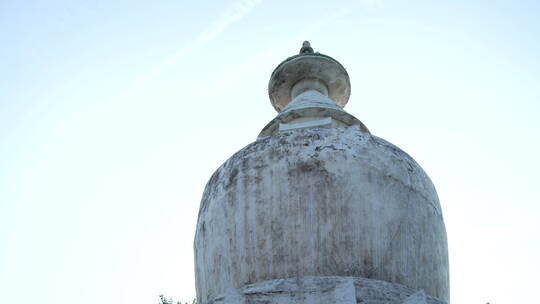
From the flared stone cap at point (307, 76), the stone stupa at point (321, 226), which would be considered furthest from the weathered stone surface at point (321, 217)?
the flared stone cap at point (307, 76)

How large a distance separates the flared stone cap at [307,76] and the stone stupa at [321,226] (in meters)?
2.83

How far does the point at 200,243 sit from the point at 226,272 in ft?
2.08

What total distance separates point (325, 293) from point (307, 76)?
4.74 meters

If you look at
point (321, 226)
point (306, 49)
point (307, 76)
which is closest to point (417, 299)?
point (321, 226)

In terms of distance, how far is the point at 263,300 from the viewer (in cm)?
650

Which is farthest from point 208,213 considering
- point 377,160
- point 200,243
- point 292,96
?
point 292,96

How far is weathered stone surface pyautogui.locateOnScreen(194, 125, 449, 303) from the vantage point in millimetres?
6805

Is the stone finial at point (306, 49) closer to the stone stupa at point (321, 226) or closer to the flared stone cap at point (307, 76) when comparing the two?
the flared stone cap at point (307, 76)

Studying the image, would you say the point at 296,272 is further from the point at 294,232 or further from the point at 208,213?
the point at 208,213

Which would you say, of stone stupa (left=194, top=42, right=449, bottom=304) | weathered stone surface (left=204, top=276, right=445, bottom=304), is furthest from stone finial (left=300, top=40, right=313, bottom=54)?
weathered stone surface (left=204, top=276, right=445, bottom=304)

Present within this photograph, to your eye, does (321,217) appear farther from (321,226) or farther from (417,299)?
(417,299)

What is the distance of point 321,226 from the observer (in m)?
6.85

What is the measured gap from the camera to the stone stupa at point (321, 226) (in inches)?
263

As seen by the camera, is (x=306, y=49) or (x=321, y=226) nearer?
(x=321, y=226)
